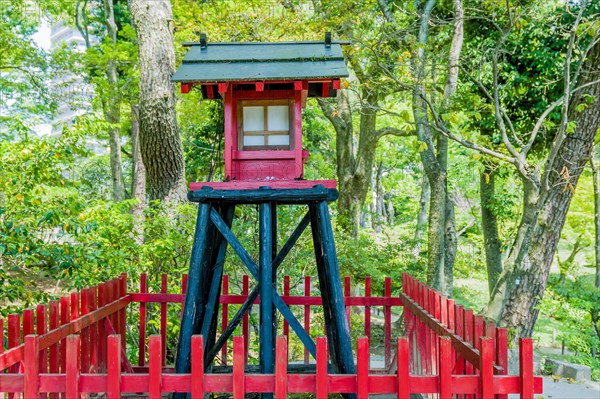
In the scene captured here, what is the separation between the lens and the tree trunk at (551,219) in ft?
24.5

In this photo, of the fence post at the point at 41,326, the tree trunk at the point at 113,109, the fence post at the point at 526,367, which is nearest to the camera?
the fence post at the point at 526,367

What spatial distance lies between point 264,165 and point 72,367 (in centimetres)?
212

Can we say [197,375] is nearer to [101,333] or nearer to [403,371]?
[403,371]

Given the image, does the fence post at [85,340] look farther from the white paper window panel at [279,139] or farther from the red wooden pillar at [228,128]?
the white paper window panel at [279,139]

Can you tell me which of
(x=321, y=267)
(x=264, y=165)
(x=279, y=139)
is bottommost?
(x=321, y=267)

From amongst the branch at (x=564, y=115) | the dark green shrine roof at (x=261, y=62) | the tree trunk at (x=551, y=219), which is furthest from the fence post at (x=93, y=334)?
the branch at (x=564, y=115)

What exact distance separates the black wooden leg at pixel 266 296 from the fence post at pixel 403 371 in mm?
1154

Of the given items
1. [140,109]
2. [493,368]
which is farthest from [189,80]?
[140,109]

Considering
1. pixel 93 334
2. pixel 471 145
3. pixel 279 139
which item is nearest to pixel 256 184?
pixel 279 139

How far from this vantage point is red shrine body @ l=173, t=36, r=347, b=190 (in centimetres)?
403

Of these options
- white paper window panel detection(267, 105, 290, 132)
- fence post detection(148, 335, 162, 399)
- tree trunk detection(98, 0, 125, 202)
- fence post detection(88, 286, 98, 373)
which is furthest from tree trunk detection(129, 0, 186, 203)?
tree trunk detection(98, 0, 125, 202)

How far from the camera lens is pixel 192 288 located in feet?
13.3

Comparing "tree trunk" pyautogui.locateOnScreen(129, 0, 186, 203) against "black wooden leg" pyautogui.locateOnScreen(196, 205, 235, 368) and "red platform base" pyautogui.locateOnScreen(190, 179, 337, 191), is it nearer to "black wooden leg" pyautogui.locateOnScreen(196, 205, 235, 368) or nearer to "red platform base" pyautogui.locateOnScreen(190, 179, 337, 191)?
"black wooden leg" pyautogui.locateOnScreen(196, 205, 235, 368)

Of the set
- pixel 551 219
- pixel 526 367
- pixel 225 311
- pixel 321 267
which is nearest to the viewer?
pixel 526 367
